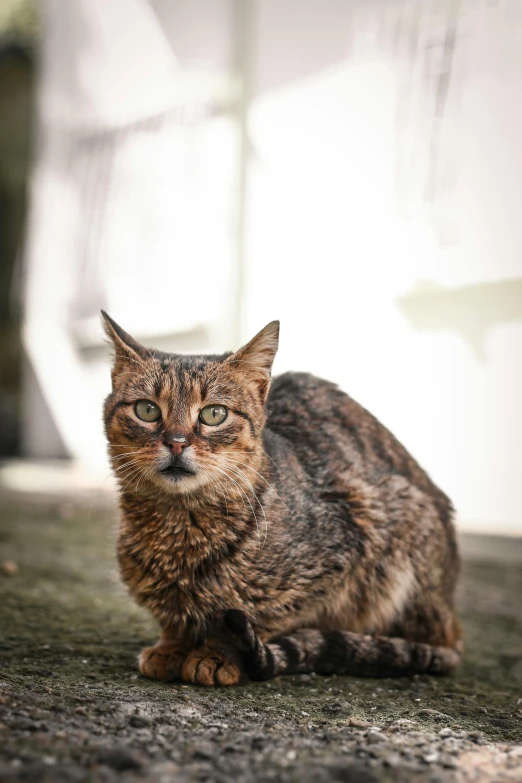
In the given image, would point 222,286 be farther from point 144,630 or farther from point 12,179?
point 12,179

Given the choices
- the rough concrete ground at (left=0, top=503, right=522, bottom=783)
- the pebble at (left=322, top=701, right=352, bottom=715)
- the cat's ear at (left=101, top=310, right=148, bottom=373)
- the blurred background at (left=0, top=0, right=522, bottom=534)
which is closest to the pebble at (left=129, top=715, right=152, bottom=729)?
the rough concrete ground at (left=0, top=503, right=522, bottom=783)

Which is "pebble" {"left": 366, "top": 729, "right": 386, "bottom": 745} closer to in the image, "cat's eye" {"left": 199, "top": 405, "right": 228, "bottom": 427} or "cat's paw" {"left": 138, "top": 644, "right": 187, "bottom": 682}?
"cat's paw" {"left": 138, "top": 644, "right": 187, "bottom": 682}

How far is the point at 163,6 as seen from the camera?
685 centimetres

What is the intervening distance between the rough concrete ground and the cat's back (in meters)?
0.75

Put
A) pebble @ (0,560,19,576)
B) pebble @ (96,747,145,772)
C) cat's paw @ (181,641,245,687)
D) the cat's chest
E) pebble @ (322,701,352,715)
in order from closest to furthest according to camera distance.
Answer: pebble @ (96,747,145,772) < pebble @ (322,701,352,715) < cat's paw @ (181,641,245,687) < the cat's chest < pebble @ (0,560,19,576)

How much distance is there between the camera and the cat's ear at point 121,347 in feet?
8.66

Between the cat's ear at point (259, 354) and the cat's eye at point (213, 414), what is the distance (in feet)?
0.66

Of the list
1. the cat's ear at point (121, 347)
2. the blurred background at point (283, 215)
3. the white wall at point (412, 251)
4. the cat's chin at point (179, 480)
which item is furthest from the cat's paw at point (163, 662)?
the white wall at point (412, 251)

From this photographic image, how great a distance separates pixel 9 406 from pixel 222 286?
348cm

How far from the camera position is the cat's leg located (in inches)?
99.2

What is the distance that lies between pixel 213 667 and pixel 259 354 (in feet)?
3.40

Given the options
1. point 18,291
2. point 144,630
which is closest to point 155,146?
point 18,291

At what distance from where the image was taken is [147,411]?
8.27ft

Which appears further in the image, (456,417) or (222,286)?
(222,286)
